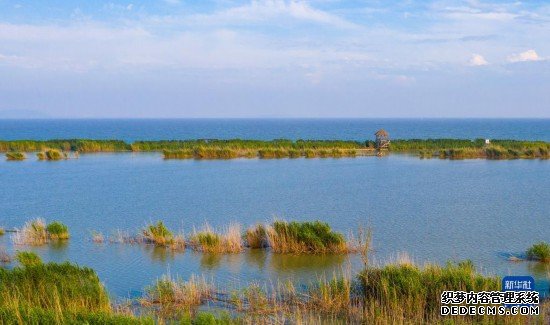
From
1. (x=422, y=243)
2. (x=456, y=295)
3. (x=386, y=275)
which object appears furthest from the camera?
(x=422, y=243)

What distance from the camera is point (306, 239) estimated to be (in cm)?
1327

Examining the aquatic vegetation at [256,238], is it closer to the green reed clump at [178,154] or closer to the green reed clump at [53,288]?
the green reed clump at [53,288]

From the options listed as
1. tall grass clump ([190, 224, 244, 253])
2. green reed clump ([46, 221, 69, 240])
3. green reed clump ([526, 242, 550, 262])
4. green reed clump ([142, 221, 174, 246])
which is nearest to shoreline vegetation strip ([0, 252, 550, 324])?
tall grass clump ([190, 224, 244, 253])

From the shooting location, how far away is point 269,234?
1363 centimetres

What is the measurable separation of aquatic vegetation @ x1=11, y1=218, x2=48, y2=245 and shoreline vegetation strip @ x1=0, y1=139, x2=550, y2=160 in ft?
80.6

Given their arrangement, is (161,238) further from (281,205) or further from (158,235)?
(281,205)

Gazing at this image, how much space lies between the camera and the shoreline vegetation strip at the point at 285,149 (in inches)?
1521

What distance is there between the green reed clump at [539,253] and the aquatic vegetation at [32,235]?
11.2m

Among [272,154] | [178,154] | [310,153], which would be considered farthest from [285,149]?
[178,154]

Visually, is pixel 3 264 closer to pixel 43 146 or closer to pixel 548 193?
pixel 548 193

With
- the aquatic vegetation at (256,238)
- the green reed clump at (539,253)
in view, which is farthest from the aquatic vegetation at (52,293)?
the green reed clump at (539,253)

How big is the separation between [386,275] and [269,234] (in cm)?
483

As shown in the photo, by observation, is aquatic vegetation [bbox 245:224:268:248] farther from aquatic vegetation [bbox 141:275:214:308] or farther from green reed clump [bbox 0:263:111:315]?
green reed clump [bbox 0:263:111:315]

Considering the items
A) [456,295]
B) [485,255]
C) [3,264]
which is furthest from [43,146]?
[456,295]
